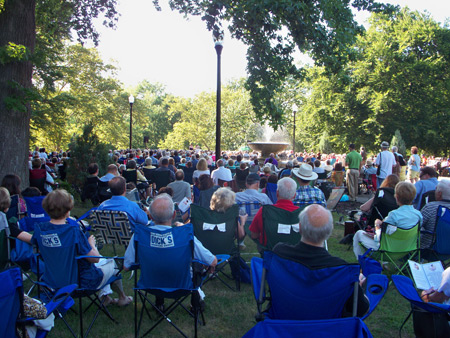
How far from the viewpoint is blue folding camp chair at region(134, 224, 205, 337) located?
11.9 ft

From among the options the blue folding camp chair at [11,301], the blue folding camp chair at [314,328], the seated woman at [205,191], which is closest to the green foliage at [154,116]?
the seated woman at [205,191]

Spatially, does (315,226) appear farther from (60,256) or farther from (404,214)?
(404,214)

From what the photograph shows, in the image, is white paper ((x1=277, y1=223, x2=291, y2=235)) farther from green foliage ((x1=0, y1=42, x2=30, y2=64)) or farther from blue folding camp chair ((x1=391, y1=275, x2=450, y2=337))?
green foliage ((x1=0, y1=42, x2=30, y2=64))

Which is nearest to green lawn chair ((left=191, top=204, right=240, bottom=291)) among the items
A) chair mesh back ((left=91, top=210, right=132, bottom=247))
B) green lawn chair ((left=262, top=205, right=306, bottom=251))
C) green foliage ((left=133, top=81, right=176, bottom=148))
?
green lawn chair ((left=262, top=205, right=306, bottom=251))

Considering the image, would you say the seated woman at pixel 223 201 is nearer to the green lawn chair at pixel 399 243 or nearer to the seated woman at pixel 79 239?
the seated woman at pixel 79 239

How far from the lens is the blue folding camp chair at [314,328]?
7.79 ft

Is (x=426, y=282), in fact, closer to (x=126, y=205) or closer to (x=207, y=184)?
(x=126, y=205)

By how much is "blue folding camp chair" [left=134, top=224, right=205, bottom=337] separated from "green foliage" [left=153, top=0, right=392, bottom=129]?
6300mm

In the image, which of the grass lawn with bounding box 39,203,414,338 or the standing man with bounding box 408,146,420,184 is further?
the standing man with bounding box 408,146,420,184

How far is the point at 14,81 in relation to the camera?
8.18 metres

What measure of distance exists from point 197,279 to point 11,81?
639 cm

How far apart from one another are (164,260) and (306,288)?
154 cm

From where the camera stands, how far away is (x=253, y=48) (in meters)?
10.0

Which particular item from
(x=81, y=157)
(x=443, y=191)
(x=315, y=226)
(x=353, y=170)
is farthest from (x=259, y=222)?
(x=353, y=170)
